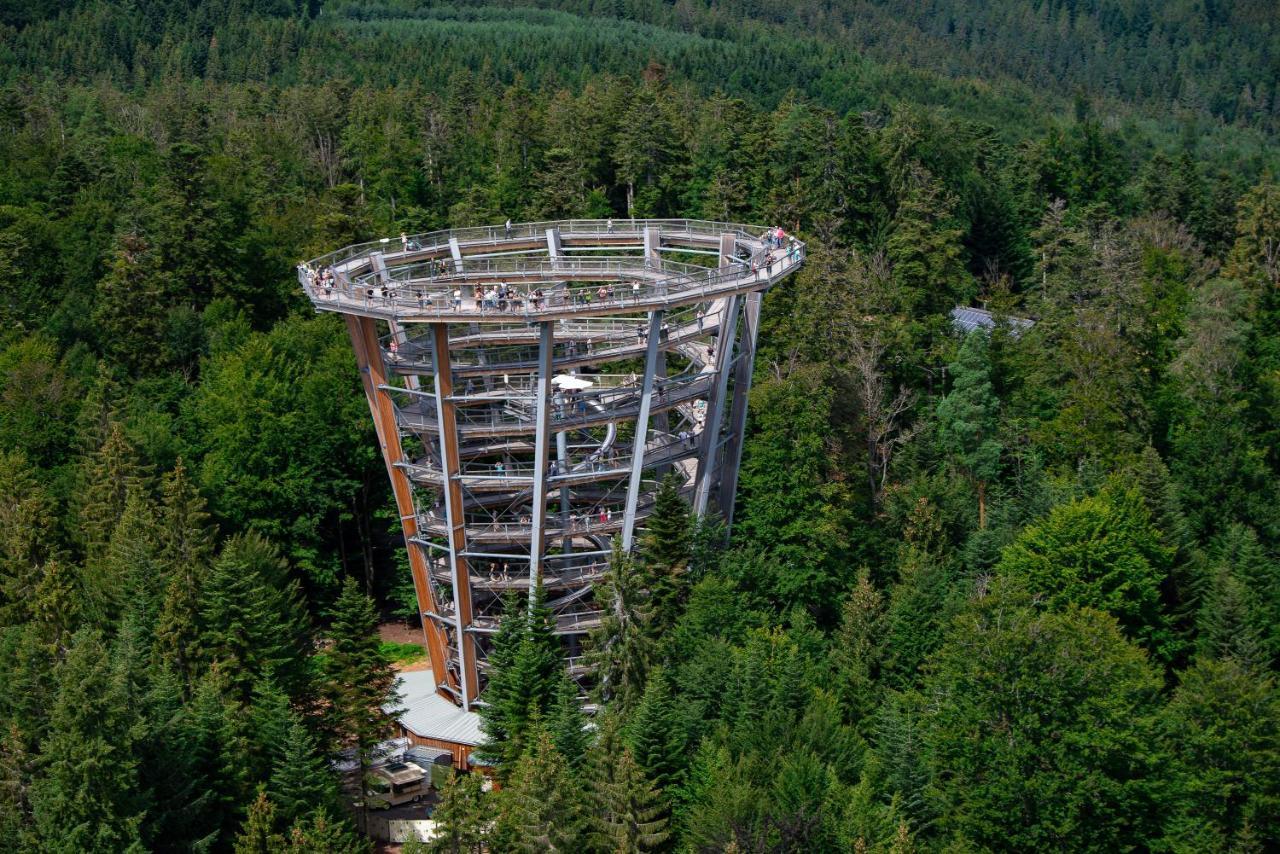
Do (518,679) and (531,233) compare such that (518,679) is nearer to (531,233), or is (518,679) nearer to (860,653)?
(860,653)

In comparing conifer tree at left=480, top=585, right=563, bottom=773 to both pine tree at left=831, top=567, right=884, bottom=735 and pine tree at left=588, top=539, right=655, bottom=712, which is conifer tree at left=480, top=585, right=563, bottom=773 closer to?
pine tree at left=588, top=539, right=655, bottom=712

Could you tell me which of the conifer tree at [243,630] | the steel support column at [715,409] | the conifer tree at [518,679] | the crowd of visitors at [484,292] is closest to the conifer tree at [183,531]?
the conifer tree at [243,630]

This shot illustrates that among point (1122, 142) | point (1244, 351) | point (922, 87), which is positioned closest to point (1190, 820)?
point (1244, 351)

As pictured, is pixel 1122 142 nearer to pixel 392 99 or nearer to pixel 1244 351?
pixel 392 99

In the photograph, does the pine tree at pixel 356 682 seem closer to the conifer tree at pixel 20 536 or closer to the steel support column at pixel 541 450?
the steel support column at pixel 541 450

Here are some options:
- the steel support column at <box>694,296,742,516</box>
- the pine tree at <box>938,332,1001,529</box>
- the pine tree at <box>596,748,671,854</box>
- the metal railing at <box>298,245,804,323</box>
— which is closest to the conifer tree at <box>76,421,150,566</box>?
the metal railing at <box>298,245,804,323</box>

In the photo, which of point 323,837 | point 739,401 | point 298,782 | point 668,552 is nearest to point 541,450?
point 668,552
